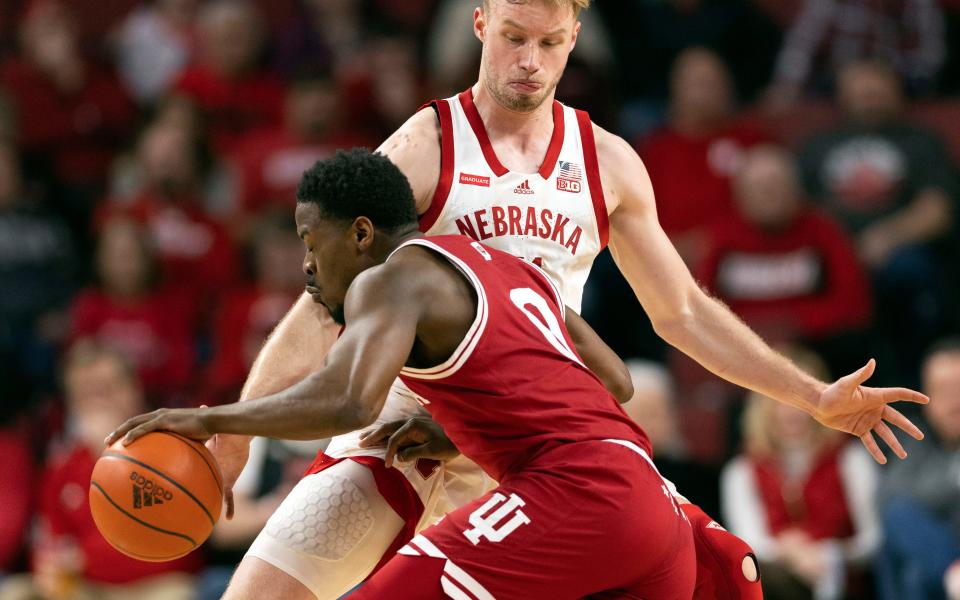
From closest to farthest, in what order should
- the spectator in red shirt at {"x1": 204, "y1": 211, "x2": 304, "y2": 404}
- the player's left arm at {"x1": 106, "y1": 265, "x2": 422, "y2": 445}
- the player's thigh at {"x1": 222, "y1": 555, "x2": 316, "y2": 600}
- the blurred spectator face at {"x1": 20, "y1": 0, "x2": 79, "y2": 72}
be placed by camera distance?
the player's left arm at {"x1": 106, "y1": 265, "x2": 422, "y2": 445} < the player's thigh at {"x1": 222, "y1": 555, "x2": 316, "y2": 600} < the spectator in red shirt at {"x1": 204, "y1": 211, "x2": 304, "y2": 404} < the blurred spectator face at {"x1": 20, "y1": 0, "x2": 79, "y2": 72}

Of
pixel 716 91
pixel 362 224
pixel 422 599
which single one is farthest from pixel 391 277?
pixel 716 91

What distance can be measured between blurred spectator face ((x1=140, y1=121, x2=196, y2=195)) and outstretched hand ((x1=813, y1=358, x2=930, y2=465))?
240 inches

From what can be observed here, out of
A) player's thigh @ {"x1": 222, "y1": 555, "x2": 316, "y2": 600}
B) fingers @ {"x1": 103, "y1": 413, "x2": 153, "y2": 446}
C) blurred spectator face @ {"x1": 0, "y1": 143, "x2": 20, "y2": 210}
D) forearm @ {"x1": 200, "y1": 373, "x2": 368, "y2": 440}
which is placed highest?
forearm @ {"x1": 200, "y1": 373, "x2": 368, "y2": 440}

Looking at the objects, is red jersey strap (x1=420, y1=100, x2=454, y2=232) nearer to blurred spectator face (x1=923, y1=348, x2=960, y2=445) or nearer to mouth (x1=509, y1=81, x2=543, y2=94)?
mouth (x1=509, y1=81, x2=543, y2=94)

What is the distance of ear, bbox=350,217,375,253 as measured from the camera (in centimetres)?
421

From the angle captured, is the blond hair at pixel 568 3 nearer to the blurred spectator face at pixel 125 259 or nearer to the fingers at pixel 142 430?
the fingers at pixel 142 430

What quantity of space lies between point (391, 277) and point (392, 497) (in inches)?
41.1

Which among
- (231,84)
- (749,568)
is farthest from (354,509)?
(231,84)

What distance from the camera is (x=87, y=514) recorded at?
823 centimetres

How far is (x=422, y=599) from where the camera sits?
3.89m

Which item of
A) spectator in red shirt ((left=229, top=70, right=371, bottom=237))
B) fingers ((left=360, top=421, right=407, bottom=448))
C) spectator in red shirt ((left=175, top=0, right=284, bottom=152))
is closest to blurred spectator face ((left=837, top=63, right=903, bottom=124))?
spectator in red shirt ((left=229, top=70, right=371, bottom=237))

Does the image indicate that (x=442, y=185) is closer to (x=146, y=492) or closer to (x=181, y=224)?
(x=146, y=492)

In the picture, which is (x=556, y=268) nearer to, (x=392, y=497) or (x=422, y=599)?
(x=392, y=497)

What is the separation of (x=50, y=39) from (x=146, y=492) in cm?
778
